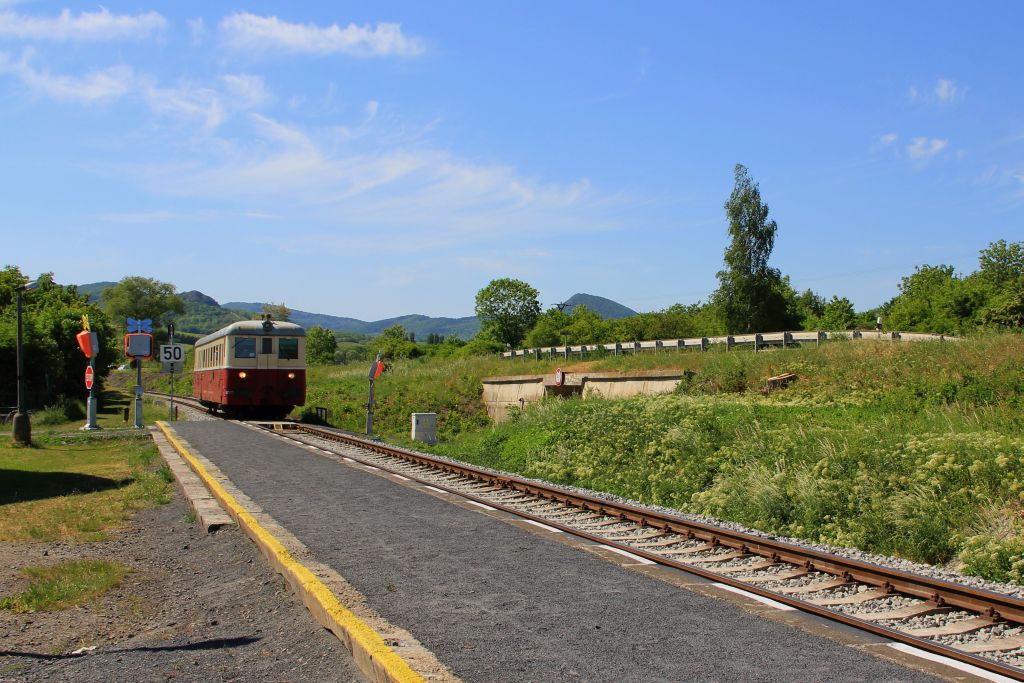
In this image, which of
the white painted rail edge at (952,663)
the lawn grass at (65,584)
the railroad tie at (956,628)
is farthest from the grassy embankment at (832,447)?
the lawn grass at (65,584)

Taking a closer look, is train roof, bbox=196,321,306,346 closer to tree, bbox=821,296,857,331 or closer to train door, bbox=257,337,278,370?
train door, bbox=257,337,278,370

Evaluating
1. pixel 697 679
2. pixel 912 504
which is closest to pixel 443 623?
pixel 697 679

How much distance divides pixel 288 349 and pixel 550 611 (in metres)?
26.0

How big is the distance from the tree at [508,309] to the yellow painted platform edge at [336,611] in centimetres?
10393

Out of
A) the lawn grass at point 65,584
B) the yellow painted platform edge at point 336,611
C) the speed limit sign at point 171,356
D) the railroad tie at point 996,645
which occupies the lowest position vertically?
the lawn grass at point 65,584

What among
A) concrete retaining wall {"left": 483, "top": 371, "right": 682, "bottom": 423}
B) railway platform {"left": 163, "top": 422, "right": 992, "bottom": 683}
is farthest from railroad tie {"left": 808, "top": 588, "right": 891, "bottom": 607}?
concrete retaining wall {"left": 483, "top": 371, "right": 682, "bottom": 423}

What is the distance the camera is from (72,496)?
570 inches

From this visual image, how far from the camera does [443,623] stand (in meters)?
6.26

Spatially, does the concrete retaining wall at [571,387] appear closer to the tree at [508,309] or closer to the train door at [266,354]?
the train door at [266,354]

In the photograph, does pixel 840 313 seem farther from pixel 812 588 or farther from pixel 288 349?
pixel 812 588

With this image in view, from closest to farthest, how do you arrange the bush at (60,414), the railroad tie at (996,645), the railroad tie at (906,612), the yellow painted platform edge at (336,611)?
the yellow painted platform edge at (336,611)
the railroad tie at (996,645)
the railroad tie at (906,612)
the bush at (60,414)

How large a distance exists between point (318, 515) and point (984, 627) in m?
7.57

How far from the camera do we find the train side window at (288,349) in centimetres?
3114

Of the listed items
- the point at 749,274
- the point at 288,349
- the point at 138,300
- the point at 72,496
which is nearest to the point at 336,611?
the point at 72,496
